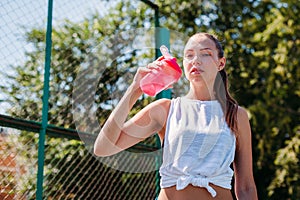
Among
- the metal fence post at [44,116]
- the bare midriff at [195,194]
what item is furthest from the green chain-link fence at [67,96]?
the bare midriff at [195,194]

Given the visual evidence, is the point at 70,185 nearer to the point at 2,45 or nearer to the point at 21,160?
the point at 21,160

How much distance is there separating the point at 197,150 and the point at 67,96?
6.83 feet

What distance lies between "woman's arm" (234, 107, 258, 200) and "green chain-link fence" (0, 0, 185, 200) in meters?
1.04

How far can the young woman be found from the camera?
1.94 meters

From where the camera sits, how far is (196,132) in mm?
2018

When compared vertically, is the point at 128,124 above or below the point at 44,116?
above

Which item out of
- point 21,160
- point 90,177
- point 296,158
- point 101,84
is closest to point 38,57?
point 101,84

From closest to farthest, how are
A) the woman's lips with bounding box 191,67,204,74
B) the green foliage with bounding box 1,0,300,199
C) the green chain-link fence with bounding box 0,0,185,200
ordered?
the woman's lips with bounding box 191,67,204,74 → the green chain-link fence with bounding box 0,0,185,200 → the green foliage with bounding box 1,0,300,199

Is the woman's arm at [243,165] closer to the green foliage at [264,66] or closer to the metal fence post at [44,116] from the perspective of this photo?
the metal fence post at [44,116]

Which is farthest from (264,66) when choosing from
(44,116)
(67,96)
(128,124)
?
(128,124)

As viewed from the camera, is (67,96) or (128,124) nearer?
(128,124)

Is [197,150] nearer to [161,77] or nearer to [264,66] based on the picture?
[161,77]

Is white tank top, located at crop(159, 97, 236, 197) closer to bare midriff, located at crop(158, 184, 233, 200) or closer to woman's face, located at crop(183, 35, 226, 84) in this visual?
bare midriff, located at crop(158, 184, 233, 200)

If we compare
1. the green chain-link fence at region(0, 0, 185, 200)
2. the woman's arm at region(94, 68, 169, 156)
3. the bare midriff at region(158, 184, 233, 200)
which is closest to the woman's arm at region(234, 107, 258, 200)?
the bare midriff at region(158, 184, 233, 200)
